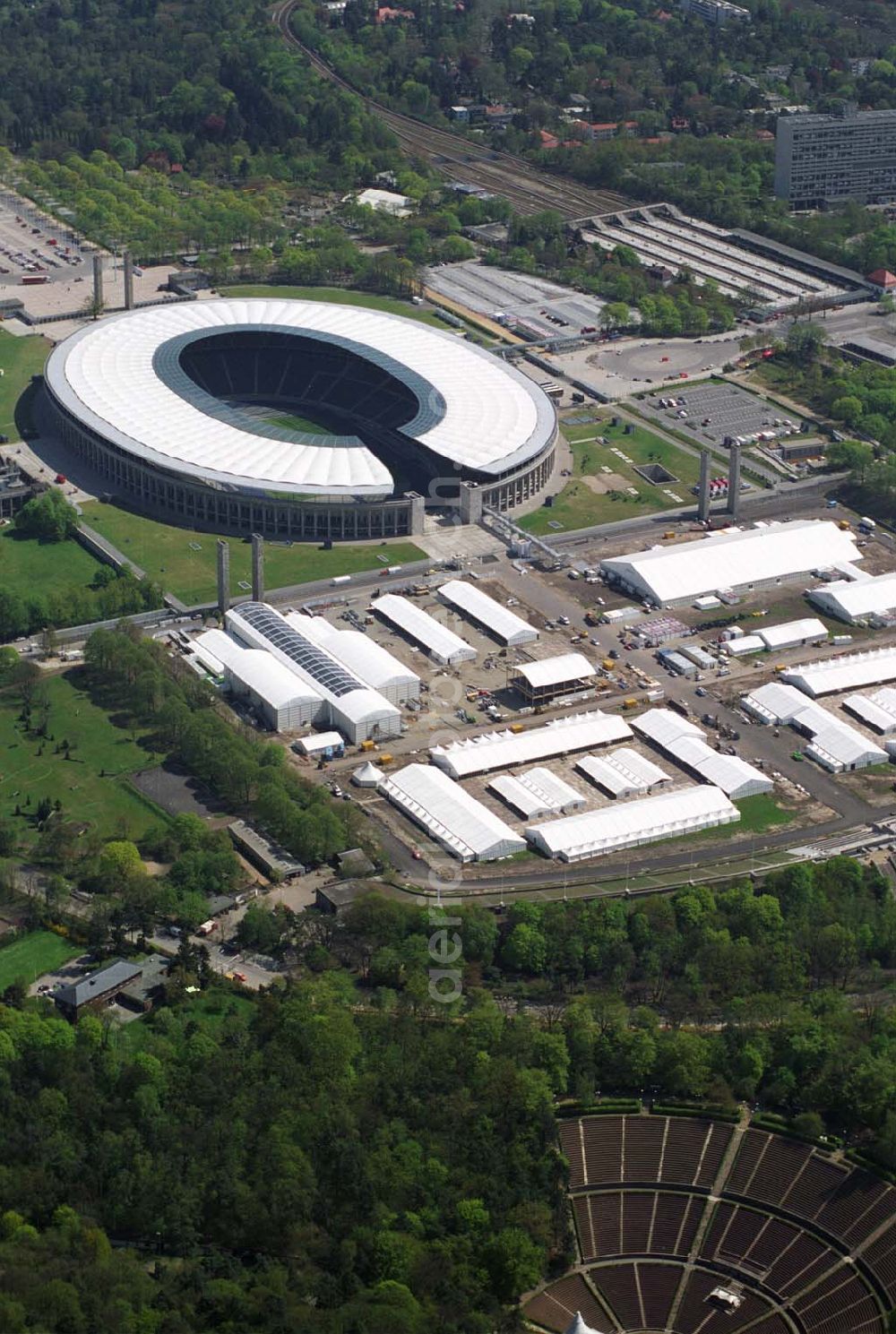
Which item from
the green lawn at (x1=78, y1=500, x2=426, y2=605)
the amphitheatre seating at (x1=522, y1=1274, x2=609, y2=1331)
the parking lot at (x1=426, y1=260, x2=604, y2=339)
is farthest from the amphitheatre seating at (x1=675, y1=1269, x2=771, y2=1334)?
the parking lot at (x1=426, y1=260, x2=604, y2=339)

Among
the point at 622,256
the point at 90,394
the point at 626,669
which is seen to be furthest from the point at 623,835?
the point at 622,256

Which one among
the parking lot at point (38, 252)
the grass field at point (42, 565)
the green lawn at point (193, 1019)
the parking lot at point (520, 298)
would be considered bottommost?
the parking lot at point (38, 252)

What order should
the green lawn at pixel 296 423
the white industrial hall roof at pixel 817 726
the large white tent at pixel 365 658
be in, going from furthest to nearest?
the green lawn at pixel 296 423
the large white tent at pixel 365 658
the white industrial hall roof at pixel 817 726

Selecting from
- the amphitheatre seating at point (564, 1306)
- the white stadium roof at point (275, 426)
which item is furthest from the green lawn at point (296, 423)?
the amphitheatre seating at point (564, 1306)

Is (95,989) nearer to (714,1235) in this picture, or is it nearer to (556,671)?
(714,1235)

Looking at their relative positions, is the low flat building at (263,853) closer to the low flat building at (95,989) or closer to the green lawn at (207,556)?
the low flat building at (95,989)

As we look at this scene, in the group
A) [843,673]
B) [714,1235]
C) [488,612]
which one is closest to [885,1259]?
[714,1235]

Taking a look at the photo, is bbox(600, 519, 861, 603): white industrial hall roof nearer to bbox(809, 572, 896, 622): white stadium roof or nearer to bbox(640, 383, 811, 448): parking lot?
bbox(809, 572, 896, 622): white stadium roof
